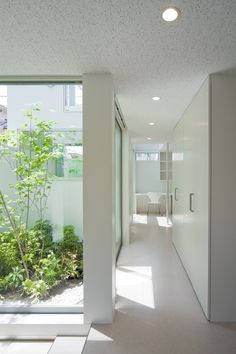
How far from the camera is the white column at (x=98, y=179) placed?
7.36ft

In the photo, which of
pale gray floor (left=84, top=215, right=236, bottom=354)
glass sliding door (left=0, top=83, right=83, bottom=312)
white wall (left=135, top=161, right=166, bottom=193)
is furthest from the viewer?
white wall (left=135, top=161, right=166, bottom=193)

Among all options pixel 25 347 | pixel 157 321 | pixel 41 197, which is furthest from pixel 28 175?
pixel 157 321

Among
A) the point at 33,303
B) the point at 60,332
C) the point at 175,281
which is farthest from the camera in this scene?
the point at 175,281

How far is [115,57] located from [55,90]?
2.66 feet

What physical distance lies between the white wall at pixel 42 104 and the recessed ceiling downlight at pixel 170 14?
4.11ft

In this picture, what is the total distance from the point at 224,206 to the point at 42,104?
6.94 ft

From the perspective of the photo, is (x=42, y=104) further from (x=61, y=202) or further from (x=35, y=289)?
(x=35, y=289)

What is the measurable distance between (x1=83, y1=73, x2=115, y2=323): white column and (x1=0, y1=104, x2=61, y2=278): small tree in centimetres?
48

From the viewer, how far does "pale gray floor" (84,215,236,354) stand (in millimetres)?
1928

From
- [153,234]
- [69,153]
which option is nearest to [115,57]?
[69,153]

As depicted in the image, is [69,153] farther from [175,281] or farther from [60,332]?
[175,281]

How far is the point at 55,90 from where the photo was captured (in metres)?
2.44

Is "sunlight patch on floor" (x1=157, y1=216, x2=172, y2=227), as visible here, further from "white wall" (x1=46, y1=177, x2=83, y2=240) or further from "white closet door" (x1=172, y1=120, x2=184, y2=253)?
"white wall" (x1=46, y1=177, x2=83, y2=240)

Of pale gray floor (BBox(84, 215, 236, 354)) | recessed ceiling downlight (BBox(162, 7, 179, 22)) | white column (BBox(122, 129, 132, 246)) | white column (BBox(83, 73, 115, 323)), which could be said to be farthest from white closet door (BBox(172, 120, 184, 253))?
recessed ceiling downlight (BBox(162, 7, 179, 22))
